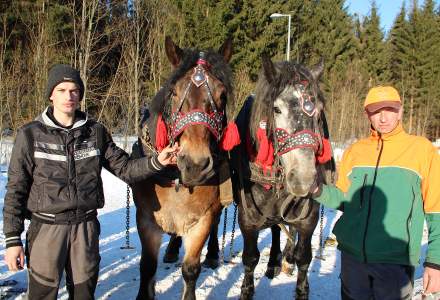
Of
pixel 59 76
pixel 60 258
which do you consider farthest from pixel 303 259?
pixel 59 76

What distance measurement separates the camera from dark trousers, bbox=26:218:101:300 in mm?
2322

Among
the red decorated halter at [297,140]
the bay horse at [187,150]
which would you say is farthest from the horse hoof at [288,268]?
the red decorated halter at [297,140]

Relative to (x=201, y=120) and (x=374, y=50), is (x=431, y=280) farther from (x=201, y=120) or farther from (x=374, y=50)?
(x=374, y=50)

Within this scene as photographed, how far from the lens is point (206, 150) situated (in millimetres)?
2328

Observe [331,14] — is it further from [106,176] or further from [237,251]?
[237,251]

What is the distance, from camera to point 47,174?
7.55 feet

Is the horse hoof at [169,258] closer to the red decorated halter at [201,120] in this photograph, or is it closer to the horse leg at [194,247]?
the horse leg at [194,247]

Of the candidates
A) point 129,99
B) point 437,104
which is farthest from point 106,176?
point 437,104

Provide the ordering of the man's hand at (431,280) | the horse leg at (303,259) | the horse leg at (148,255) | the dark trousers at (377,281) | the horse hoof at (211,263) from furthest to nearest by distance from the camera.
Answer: the horse hoof at (211,263) → the horse leg at (303,259) → the horse leg at (148,255) → the dark trousers at (377,281) → the man's hand at (431,280)

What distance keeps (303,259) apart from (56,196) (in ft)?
7.56

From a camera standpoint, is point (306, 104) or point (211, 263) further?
point (211, 263)

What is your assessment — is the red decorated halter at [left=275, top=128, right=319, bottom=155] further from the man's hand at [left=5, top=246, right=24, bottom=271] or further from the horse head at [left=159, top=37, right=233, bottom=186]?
the man's hand at [left=5, top=246, right=24, bottom=271]

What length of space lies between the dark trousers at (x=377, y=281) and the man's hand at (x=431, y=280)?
0.14m

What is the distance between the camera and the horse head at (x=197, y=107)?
7.63 ft
